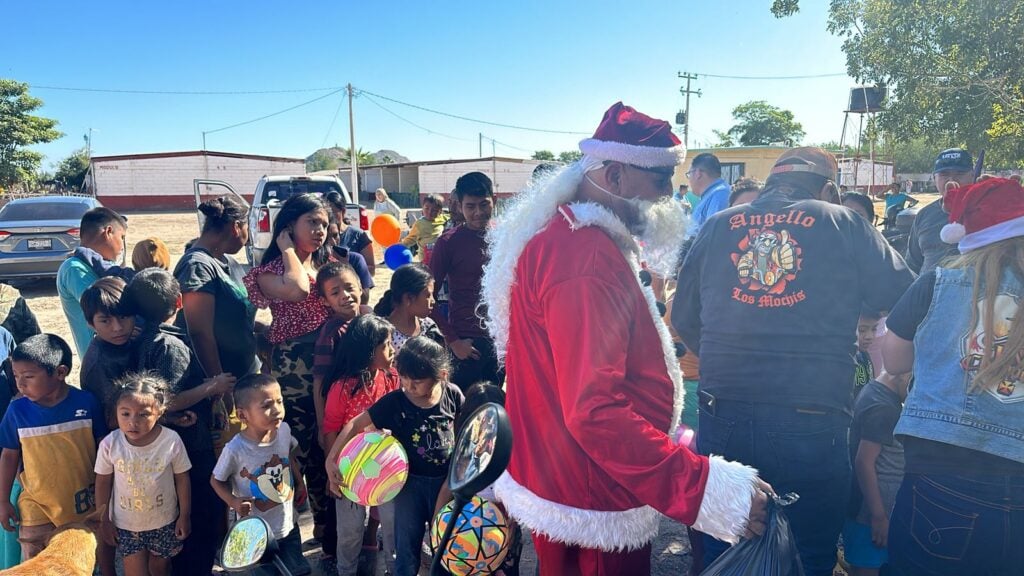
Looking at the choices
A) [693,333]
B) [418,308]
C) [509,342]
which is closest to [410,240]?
[418,308]

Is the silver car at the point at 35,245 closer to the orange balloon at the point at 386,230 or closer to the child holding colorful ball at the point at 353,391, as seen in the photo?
the orange balloon at the point at 386,230

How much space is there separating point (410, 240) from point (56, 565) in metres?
6.28

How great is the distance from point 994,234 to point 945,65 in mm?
9394

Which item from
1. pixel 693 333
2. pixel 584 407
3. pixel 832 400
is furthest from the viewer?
pixel 693 333

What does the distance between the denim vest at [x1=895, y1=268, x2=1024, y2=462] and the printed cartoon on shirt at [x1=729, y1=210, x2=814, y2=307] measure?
43 centimetres

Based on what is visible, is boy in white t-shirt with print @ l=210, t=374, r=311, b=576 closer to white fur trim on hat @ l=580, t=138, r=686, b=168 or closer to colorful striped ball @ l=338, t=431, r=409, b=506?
colorful striped ball @ l=338, t=431, r=409, b=506

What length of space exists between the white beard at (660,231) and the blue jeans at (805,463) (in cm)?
76

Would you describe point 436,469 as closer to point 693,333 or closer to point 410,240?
point 693,333

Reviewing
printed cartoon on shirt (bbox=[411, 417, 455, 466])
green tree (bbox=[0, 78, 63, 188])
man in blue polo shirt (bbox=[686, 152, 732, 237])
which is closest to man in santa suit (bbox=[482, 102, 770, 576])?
printed cartoon on shirt (bbox=[411, 417, 455, 466])

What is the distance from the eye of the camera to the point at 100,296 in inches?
110

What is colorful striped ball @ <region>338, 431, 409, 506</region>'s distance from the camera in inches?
101

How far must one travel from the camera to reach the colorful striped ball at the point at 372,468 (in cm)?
257

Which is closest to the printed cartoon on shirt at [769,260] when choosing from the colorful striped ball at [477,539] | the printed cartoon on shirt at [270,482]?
the colorful striped ball at [477,539]

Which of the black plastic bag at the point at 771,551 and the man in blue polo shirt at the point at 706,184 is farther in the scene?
the man in blue polo shirt at the point at 706,184
